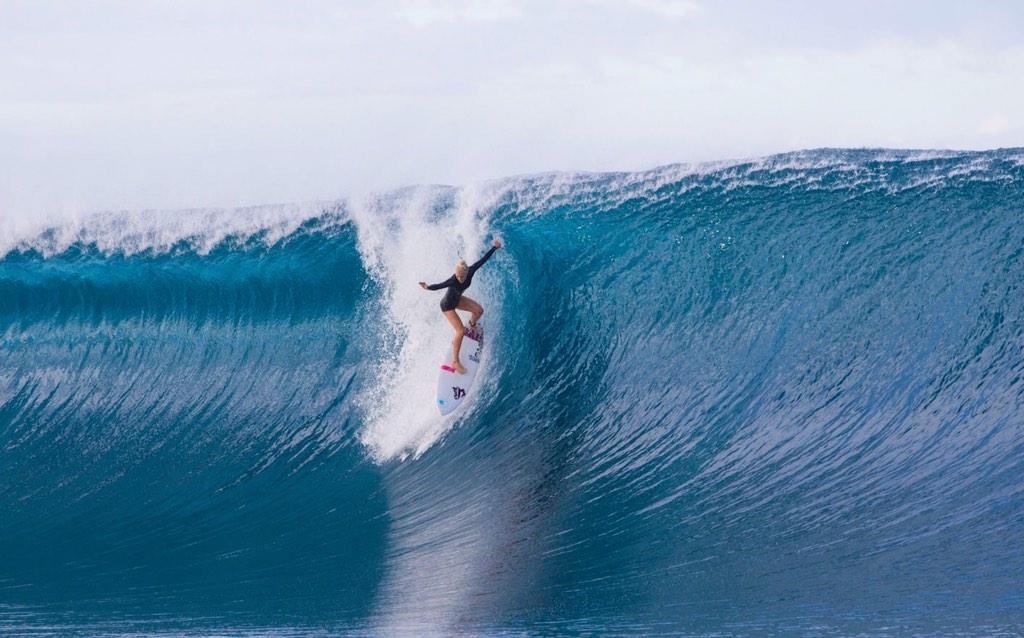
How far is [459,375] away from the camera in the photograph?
34.6 feet

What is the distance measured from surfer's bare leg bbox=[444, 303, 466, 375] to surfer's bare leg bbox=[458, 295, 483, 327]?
4 centimetres

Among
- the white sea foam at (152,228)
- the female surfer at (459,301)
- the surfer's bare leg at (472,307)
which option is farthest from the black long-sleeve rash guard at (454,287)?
the white sea foam at (152,228)

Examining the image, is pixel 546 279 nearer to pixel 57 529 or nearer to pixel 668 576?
pixel 668 576

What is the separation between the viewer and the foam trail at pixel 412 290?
10648mm

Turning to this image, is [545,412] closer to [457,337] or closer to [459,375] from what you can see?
[459,375]

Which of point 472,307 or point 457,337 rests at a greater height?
point 472,307

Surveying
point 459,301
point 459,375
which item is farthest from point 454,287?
point 459,375

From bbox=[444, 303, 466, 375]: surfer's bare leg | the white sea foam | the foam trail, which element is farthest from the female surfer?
the white sea foam

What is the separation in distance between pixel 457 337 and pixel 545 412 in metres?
1.08

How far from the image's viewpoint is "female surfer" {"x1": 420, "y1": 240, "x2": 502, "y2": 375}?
32.9 feet

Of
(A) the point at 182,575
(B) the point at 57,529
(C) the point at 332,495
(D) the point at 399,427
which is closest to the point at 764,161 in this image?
(D) the point at 399,427

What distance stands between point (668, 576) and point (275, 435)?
4231mm

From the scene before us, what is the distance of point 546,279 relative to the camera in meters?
11.4

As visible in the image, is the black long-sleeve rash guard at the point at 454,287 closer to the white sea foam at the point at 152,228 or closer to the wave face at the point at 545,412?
the wave face at the point at 545,412
